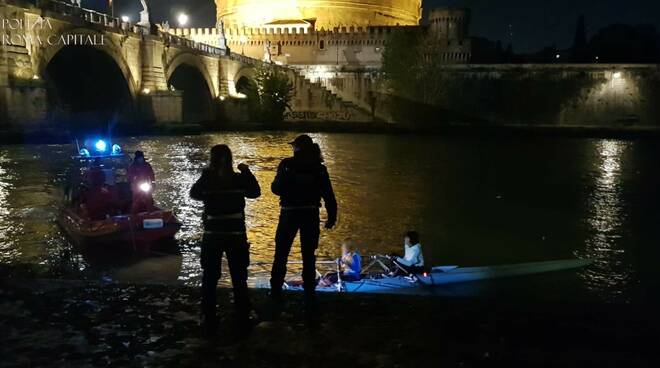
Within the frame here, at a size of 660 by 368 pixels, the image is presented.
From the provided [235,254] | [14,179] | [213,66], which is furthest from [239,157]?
[213,66]

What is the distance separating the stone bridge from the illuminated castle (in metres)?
4.94

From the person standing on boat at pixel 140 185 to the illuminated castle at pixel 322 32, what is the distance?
45779 mm

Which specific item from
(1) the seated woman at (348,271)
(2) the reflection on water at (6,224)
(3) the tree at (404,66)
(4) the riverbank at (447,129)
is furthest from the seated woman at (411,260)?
(3) the tree at (404,66)

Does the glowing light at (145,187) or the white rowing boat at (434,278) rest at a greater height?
the glowing light at (145,187)

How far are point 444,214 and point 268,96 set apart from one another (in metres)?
39.1

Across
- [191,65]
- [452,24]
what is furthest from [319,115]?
[452,24]

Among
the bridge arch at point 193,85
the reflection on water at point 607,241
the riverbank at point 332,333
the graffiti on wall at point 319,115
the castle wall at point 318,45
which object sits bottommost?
the reflection on water at point 607,241

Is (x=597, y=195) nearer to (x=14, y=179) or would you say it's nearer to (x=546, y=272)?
(x=546, y=272)

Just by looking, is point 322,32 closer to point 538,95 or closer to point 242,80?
point 242,80

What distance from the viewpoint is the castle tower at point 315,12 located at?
241 ft

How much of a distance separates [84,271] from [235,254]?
188 inches

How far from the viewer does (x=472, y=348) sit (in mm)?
4516

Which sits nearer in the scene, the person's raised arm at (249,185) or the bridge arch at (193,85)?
the person's raised arm at (249,185)

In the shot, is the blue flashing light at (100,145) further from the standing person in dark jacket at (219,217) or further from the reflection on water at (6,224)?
the standing person in dark jacket at (219,217)
